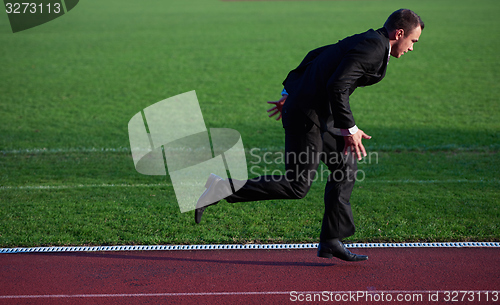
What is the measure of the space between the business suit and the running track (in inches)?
17.1

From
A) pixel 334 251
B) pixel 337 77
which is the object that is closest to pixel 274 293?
pixel 334 251

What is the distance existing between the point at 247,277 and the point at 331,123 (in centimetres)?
147

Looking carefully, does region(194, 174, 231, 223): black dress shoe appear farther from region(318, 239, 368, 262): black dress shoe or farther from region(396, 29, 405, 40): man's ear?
region(396, 29, 405, 40): man's ear

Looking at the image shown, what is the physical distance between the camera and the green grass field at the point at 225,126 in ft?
17.4

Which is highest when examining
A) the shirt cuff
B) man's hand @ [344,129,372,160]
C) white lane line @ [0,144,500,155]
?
the shirt cuff

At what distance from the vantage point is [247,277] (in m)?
4.23

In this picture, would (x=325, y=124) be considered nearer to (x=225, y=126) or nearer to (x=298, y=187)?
(x=298, y=187)

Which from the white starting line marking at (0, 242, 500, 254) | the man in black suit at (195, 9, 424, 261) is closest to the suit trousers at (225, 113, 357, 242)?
the man in black suit at (195, 9, 424, 261)

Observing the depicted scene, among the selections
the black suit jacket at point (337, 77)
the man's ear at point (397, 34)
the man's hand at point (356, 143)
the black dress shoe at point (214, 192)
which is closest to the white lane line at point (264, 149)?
the black dress shoe at point (214, 192)

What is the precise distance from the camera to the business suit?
3746 mm

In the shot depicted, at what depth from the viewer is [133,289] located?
159 inches

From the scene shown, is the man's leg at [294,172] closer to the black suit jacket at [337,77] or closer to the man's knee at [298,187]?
the man's knee at [298,187]

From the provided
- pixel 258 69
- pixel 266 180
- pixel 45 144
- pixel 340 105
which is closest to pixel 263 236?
pixel 266 180

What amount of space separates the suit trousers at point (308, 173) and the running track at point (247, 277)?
1.56 ft
